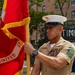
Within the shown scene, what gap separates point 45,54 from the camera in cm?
345

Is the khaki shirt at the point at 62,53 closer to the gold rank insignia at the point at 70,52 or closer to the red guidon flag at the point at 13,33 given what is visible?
the gold rank insignia at the point at 70,52

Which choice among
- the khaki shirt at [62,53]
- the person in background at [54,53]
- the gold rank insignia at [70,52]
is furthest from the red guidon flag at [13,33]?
the gold rank insignia at [70,52]

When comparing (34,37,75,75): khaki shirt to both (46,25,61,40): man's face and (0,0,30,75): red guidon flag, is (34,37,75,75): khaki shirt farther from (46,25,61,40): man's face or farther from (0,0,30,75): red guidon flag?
(0,0,30,75): red guidon flag

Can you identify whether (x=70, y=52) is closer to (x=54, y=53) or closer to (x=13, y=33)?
(x=54, y=53)

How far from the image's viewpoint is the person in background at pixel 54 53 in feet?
10.5

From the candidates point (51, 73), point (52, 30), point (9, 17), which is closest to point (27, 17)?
point (9, 17)

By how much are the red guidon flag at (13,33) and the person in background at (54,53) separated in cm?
36

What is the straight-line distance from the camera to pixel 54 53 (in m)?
3.40

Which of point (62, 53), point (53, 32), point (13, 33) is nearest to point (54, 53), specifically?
point (62, 53)

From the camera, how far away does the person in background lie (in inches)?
126

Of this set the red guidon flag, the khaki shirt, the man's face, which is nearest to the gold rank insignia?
the khaki shirt

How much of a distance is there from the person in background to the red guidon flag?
360 mm

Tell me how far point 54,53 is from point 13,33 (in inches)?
26.5

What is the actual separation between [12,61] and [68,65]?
87cm
